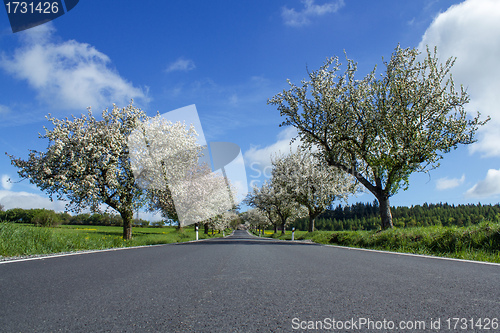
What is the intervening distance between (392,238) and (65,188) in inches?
720

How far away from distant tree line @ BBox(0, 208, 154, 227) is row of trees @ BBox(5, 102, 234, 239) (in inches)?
74.5

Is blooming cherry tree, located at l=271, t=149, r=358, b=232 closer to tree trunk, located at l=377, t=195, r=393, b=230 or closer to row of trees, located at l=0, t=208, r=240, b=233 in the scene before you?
tree trunk, located at l=377, t=195, r=393, b=230

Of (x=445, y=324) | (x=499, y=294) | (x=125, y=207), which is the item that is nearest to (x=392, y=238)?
(x=499, y=294)

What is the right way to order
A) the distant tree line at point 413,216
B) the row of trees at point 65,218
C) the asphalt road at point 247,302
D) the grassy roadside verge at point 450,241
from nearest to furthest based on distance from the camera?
the asphalt road at point 247,302
the grassy roadside verge at point 450,241
the row of trees at point 65,218
the distant tree line at point 413,216

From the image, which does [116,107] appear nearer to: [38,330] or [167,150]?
[167,150]

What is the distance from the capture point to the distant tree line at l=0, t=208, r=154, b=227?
33.8ft

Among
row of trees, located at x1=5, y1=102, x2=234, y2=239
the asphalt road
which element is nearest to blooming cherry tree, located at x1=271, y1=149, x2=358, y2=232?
row of trees, located at x1=5, y1=102, x2=234, y2=239

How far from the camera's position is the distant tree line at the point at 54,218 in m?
10.3

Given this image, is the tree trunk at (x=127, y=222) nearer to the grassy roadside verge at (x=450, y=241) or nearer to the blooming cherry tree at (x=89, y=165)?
the blooming cherry tree at (x=89, y=165)

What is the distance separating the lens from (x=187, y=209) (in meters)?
34.1

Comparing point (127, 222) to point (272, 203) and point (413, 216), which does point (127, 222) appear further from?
point (413, 216)

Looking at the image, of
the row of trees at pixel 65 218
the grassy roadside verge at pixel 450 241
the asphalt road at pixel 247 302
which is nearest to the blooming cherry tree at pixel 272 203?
the row of trees at pixel 65 218

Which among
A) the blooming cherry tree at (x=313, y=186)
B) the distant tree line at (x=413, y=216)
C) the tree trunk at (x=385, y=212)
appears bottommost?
the distant tree line at (x=413, y=216)

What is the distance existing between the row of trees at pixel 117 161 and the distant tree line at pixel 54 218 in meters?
1.89
